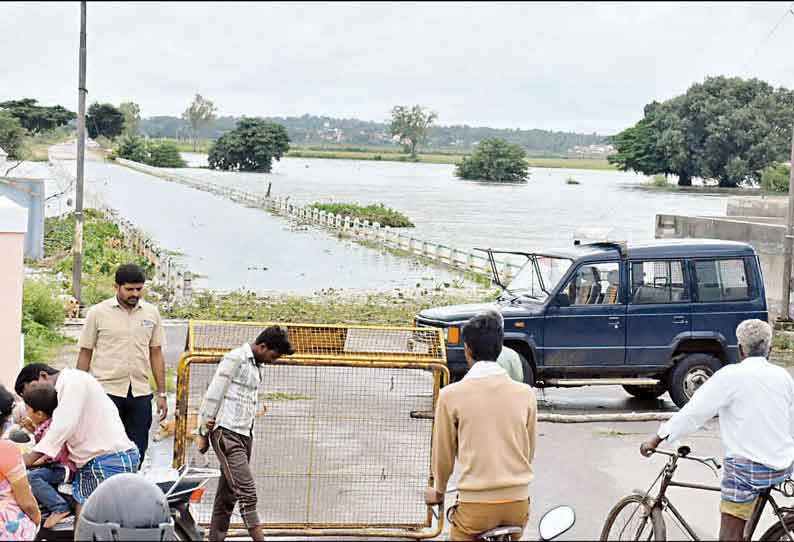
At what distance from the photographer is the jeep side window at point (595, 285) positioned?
14.5 meters

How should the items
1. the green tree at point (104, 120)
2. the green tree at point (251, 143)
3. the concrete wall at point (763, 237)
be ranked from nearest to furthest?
the concrete wall at point (763, 237) < the green tree at point (104, 120) < the green tree at point (251, 143)

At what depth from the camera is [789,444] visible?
6.87 m

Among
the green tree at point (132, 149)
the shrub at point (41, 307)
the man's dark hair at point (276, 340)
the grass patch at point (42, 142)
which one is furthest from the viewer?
the green tree at point (132, 149)

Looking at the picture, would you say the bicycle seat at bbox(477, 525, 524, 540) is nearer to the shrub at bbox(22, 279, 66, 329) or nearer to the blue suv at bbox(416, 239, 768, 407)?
the blue suv at bbox(416, 239, 768, 407)

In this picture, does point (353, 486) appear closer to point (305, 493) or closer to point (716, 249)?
point (305, 493)

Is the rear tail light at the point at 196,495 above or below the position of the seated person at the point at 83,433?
below

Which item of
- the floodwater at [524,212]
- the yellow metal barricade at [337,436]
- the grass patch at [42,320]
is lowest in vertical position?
the floodwater at [524,212]

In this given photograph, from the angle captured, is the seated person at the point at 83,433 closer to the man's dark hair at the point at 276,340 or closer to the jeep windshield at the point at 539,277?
the man's dark hair at the point at 276,340

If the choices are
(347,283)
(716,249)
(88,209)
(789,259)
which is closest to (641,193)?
(88,209)

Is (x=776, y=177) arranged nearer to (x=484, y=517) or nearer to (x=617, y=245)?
(x=617, y=245)

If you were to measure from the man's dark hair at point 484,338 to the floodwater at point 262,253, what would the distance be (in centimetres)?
2740

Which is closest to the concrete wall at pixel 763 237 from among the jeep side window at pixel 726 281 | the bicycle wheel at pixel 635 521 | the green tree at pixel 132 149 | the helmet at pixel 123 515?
the jeep side window at pixel 726 281

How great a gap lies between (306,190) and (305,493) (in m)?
145

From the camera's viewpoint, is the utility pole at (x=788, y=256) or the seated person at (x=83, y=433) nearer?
the seated person at (x=83, y=433)
